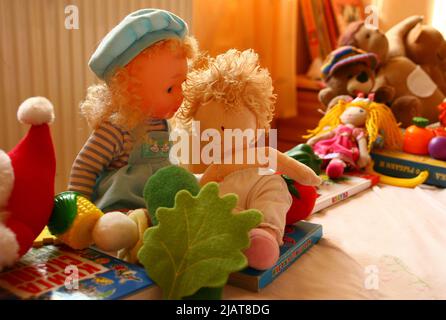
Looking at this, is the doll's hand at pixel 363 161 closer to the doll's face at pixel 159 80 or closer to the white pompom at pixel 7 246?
the doll's face at pixel 159 80

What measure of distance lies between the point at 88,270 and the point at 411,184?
2.68 feet

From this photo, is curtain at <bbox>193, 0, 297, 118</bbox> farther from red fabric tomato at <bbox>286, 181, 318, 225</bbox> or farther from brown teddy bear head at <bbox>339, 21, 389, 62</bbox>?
red fabric tomato at <bbox>286, 181, 318, 225</bbox>

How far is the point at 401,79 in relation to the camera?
1.54m

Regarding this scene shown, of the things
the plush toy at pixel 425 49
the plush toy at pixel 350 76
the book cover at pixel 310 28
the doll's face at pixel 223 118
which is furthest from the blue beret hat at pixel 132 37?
the book cover at pixel 310 28

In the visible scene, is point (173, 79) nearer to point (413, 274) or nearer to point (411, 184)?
point (413, 274)

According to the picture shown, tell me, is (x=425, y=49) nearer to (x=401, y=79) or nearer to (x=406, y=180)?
(x=401, y=79)

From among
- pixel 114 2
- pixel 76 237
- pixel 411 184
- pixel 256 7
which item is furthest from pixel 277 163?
pixel 256 7

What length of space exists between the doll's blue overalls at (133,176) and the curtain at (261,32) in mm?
924

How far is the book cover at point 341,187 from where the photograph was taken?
1.00 metres

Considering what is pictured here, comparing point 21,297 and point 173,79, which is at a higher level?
point 173,79

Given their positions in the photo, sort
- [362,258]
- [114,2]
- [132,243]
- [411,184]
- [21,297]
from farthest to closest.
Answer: [114,2] < [411,184] < [362,258] < [132,243] < [21,297]

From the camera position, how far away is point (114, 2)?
1273 mm

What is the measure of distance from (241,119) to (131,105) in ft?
0.59

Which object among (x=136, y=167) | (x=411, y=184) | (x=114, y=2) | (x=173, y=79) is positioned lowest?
(x=411, y=184)
